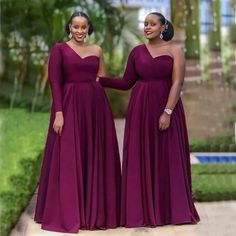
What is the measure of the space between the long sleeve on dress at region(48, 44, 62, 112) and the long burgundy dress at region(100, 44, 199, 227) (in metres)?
0.31

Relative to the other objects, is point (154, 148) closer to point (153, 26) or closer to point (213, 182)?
point (153, 26)

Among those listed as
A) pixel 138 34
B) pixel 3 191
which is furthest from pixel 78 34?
pixel 138 34

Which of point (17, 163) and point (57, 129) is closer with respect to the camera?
point (57, 129)

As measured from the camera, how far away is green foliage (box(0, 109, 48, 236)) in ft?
14.6

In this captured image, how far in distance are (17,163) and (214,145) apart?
11.8 feet

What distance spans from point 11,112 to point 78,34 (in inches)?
198

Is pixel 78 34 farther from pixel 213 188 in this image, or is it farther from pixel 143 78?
pixel 213 188

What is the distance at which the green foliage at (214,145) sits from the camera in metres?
8.11

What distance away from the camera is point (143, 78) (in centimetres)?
434

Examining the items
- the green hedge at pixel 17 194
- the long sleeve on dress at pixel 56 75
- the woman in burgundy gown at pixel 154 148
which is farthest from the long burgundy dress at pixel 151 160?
the green hedge at pixel 17 194

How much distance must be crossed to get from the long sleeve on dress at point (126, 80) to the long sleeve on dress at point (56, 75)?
303mm

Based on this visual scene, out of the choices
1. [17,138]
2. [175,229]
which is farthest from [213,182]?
[17,138]

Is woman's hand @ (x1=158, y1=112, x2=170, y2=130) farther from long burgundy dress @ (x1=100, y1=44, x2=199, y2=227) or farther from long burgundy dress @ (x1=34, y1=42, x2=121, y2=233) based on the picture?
long burgundy dress @ (x1=34, y1=42, x2=121, y2=233)

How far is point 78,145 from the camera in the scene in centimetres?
429
